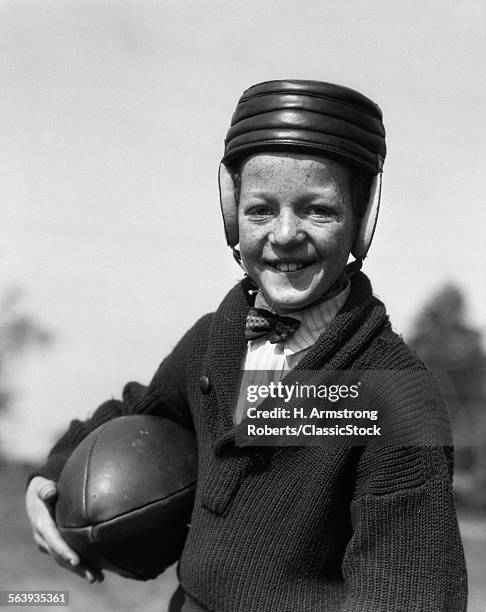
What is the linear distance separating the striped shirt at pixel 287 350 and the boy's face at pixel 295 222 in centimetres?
6

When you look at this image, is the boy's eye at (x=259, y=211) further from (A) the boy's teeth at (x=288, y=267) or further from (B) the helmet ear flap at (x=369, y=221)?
(B) the helmet ear flap at (x=369, y=221)

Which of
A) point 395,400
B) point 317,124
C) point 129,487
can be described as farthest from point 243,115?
point 129,487

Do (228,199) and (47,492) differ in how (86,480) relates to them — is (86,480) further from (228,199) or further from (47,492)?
(228,199)

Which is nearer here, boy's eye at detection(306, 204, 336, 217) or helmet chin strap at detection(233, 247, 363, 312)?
boy's eye at detection(306, 204, 336, 217)

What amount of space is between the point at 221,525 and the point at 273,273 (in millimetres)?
780

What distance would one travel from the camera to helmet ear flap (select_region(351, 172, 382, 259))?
2.88m

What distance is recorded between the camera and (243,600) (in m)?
2.78

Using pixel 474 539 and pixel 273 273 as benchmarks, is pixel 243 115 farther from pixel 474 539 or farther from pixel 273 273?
pixel 474 539

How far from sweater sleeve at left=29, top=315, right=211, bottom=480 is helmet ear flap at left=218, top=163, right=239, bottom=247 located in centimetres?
52

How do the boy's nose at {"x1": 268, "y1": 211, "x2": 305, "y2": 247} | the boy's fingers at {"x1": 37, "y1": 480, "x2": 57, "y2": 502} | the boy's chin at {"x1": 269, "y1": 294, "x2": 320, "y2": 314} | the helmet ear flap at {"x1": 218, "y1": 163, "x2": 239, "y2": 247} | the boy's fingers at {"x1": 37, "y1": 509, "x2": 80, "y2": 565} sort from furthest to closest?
the boy's fingers at {"x1": 37, "y1": 480, "x2": 57, "y2": 502}
the boy's fingers at {"x1": 37, "y1": 509, "x2": 80, "y2": 565}
the helmet ear flap at {"x1": 218, "y1": 163, "x2": 239, "y2": 247}
the boy's chin at {"x1": 269, "y1": 294, "x2": 320, "y2": 314}
the boy's nose at {"x1": 268, "y1": 211, "x2": 305, "y2": 247}

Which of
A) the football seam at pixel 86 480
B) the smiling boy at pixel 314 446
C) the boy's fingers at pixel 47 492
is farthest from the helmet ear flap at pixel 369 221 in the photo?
the boy's fingers at pixel 47 492

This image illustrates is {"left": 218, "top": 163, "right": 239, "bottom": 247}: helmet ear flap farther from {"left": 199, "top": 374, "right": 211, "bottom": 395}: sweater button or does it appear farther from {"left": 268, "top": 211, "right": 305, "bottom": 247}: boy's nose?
{"left": 199, "top": 374, "right": 211, "bottom": 395}: sweater button

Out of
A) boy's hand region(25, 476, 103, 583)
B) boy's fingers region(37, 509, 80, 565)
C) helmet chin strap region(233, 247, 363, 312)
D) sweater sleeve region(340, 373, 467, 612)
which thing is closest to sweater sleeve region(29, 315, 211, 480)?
boy's hand region(25, 476, 103, 583)

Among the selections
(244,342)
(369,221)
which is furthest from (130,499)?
(369,221)
